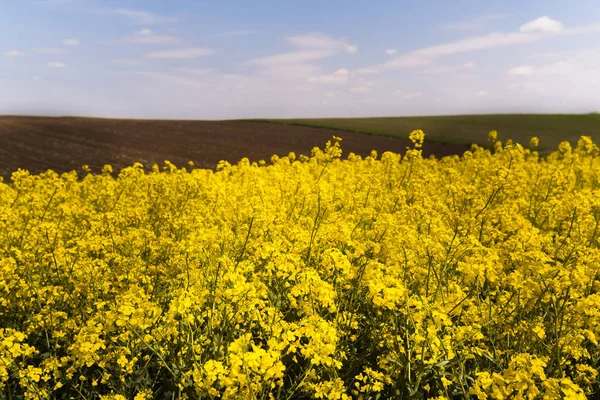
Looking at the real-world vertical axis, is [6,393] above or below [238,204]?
below

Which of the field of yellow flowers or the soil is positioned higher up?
the soil

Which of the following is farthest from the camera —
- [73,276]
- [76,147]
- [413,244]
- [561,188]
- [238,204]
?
[76,147]

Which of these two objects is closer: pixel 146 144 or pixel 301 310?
pixel 301 310

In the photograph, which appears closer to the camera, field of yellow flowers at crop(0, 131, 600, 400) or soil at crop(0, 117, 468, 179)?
field of yellow flowers at crop(0, 131, 600, 400)

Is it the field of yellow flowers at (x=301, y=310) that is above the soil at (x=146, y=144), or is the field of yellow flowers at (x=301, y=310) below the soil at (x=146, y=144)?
below

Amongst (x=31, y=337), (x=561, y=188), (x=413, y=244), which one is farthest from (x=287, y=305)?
(x=561, y=188)

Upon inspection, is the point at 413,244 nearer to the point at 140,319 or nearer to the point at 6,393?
the point at 140,319

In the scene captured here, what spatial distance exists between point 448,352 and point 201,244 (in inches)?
96.5

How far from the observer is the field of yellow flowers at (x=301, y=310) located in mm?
3461

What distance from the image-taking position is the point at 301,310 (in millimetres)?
4176

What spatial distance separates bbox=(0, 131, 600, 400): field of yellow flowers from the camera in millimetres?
3461

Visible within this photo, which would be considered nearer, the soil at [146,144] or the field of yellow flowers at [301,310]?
the field of yellow flowers at [301,310]

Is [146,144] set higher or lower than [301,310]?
higher

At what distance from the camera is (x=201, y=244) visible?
455cm
